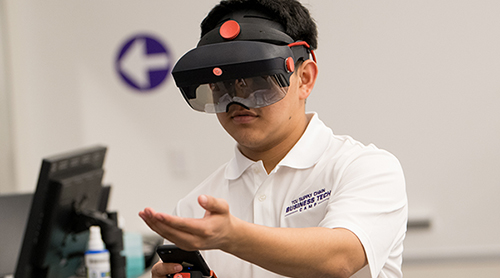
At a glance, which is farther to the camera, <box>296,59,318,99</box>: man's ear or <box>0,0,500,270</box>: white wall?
<box>0,0,500,270</box>: white wall

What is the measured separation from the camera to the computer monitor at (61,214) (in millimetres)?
1617

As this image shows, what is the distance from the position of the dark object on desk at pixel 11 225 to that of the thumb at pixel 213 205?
59.3 inches

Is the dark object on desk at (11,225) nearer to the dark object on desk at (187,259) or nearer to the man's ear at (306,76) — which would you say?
the dark object on desk at (187,259)

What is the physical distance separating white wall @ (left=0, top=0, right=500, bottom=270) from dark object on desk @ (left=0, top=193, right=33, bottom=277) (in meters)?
1.34

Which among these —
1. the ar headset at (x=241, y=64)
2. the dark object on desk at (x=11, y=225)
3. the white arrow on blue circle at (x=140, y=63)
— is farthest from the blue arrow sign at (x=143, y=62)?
the ar headset at (x=241, y=64)

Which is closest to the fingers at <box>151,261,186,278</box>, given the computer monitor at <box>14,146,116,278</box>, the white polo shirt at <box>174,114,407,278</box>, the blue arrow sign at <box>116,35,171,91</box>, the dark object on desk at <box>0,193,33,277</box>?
the white polo shirt at <box>174,114,407,278</box>

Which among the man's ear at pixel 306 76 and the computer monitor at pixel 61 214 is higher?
the man's ear at pixel 306 76

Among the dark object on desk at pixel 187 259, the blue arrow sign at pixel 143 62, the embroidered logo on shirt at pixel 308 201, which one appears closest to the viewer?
the dark object on desk at pixel 187 259

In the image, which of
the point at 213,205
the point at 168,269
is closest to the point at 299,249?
the point at 213,205

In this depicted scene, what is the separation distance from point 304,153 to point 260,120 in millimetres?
153

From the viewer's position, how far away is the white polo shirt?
1023 mm

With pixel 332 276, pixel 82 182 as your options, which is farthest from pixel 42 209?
pixel 332 276

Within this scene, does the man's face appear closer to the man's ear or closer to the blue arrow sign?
the man's ear

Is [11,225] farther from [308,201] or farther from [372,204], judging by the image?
[372,204]
